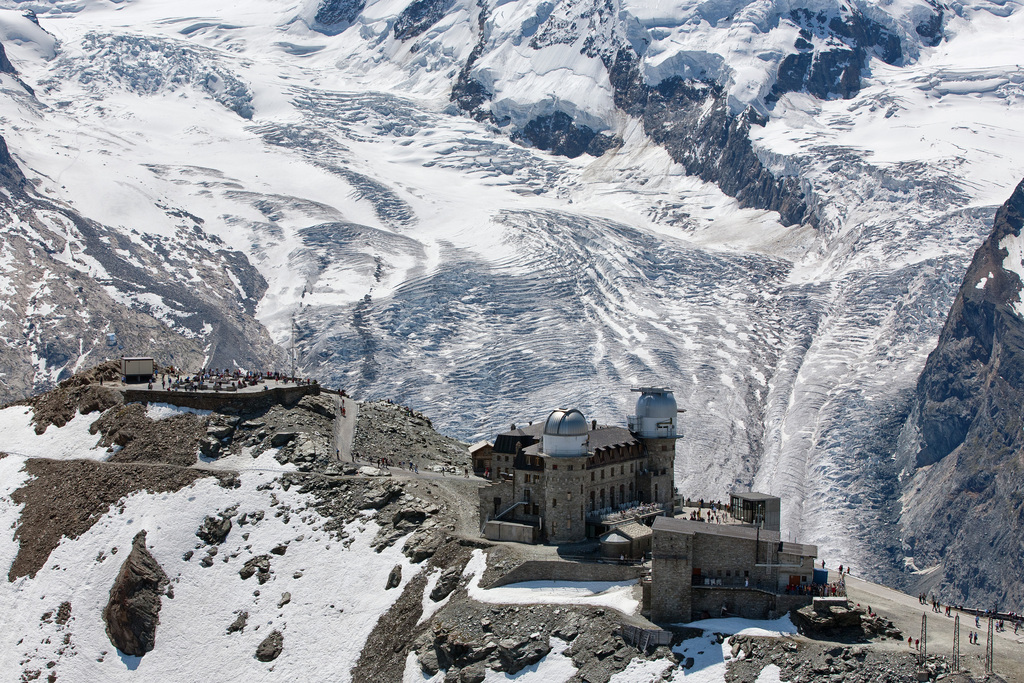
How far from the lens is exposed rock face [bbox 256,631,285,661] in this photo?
264ft

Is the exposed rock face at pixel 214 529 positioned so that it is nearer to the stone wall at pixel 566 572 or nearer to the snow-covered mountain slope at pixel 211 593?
the snow-covered mountain slope at pixel 211 593

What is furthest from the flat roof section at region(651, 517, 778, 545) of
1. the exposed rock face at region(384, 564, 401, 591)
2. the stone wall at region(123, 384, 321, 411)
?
the stone wall at region(123, 384, 321, 411)

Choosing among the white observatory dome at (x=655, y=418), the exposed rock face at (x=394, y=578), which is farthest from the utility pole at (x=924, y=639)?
the exposed rock face at (x=394, y=578)

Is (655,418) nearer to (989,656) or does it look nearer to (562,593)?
(562,593)

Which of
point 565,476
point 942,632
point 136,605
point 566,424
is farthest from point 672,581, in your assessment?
point 136,605

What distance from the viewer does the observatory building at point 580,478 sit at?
85.1 metres

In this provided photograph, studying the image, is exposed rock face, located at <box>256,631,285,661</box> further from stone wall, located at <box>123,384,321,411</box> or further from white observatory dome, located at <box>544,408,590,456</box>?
stone wall, located at <box>123,384,321,411</box>

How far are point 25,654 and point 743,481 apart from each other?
132 m

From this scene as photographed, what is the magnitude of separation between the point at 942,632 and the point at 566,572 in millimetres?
23263

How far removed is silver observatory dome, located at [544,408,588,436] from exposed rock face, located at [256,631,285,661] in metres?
23.1

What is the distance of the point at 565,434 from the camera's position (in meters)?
84.9

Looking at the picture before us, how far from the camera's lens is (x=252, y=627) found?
82.8 metres

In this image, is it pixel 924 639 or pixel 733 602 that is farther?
pixel 733 602

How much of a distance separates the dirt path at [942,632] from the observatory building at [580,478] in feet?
54.3
